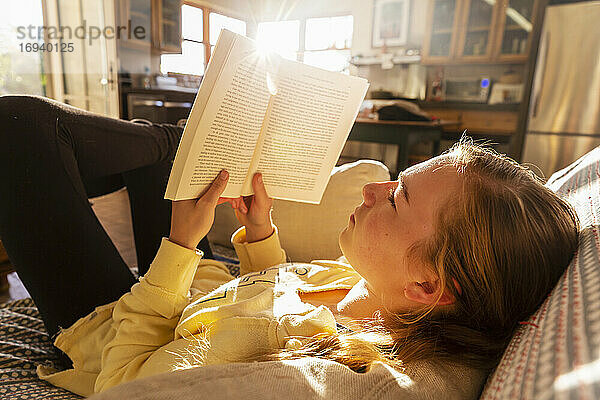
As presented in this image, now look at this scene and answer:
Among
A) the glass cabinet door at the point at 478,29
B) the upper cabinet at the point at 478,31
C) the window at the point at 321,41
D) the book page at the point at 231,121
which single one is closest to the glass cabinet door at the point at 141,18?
the window at the point at 321,41

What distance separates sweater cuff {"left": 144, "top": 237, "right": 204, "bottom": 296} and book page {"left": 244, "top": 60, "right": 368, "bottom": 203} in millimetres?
225

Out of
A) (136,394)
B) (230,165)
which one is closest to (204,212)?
(230,165)

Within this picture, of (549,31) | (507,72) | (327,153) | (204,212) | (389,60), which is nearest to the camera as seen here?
(204,212)

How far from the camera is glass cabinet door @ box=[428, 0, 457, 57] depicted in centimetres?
486

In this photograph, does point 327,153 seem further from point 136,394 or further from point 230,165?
point 136,394

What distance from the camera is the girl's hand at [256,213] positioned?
3.04 ft

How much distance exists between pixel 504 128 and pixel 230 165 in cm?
471

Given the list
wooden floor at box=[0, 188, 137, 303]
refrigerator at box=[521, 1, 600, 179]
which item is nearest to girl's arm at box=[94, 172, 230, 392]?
wooden floor at box=[0, 188, 137, 303]

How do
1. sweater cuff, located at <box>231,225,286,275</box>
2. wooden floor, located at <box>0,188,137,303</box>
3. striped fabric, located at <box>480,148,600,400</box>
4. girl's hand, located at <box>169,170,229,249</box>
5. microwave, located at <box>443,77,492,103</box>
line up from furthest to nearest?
microwave, located at <box>443,77,492,103</box> < wooden floor, located at <box>0,188,137,303</box> < sweater cuff, located at <box>231,225,286,275</box> < girl's hand, located at <box>169,170,229,249</box> < striped fabric, located at <box>480,148,600,400</box>

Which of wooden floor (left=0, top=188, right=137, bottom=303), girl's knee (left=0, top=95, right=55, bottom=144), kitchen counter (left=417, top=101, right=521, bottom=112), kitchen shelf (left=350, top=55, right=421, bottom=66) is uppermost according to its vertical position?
kitchen shelf (left=350, top=55, right=421, bottom=66)

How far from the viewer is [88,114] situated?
970mm

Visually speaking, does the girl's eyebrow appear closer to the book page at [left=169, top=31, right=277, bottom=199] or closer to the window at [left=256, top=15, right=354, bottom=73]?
the book page at [left=169, top=31, right=277, bottom=199]

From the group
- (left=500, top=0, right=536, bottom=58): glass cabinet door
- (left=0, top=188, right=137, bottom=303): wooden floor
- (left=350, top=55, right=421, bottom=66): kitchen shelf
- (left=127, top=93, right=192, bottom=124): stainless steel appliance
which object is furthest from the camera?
(left=350, top=55, right=421, bottom=66): kitchen shelf

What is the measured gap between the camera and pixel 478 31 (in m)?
4.71
